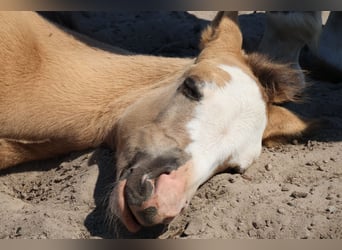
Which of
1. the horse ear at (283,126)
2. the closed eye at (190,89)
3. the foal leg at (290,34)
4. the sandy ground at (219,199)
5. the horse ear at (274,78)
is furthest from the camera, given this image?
the foal leg at (290,34)

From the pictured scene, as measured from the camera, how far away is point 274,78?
4.39 m

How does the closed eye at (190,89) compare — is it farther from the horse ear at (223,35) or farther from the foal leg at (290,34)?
the foal leg at (290,34)

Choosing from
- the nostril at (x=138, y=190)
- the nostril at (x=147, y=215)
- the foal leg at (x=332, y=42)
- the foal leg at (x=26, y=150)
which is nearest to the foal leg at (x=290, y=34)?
the foal leg at (x=332, y=42)

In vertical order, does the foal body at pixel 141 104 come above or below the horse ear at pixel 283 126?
above

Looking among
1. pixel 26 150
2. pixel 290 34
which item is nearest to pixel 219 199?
pixel 26 150

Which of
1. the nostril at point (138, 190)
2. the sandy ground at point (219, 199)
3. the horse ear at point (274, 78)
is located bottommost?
the sandy ground at point (219, 199)

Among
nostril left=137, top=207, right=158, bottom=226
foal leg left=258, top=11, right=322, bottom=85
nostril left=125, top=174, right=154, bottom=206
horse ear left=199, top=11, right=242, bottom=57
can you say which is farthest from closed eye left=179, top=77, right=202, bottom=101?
foal leg left=258, top=11, right=322, bottom=85

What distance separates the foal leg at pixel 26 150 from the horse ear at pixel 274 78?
1235 millimetres

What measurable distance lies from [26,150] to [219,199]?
1303mm

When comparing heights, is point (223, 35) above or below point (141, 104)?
above

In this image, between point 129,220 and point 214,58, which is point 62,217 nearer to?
point 129,220

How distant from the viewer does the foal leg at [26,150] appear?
442 cm

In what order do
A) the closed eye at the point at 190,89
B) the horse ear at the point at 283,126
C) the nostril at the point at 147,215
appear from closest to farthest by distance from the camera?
the nostril at the point at 147,215
the closed eye at the point at 190,89
the horse ear at the point at 283,126

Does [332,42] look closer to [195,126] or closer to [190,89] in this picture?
[190,89]
